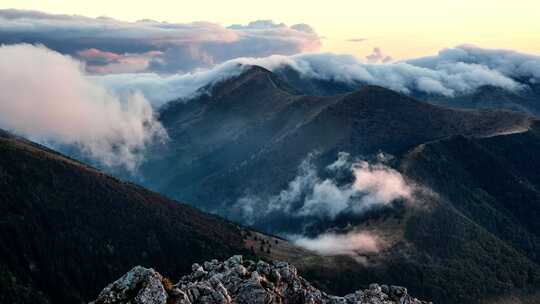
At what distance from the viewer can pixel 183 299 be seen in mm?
150375

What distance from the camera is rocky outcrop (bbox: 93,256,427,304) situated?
485 ft

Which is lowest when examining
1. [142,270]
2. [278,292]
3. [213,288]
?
[278,292]

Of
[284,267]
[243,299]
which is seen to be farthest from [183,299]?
[284,267]

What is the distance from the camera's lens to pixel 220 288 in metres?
164

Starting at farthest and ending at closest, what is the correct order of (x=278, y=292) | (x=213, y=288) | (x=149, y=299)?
1. (x=278, y=292)
2. (x=213, y=288)
3. (x=149, y=299)

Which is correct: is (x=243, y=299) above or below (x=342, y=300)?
above

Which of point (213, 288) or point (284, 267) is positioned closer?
point (213, 288)

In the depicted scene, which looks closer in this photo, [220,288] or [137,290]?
[137,290]

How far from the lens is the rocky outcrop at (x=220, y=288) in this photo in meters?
148

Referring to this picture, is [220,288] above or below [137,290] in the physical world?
below

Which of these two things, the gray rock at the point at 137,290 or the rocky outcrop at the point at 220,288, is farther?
the rocky outcrop at the point at 220,288

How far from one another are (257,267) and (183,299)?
47614mm

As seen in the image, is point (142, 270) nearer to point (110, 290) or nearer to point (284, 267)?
point (110, 290)

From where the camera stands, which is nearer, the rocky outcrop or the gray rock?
the gray rock
